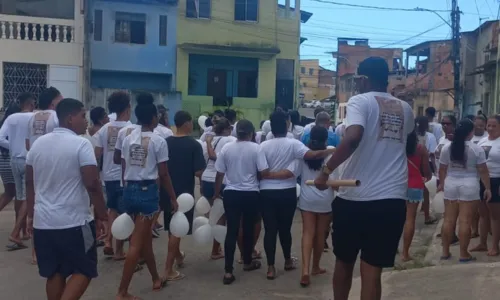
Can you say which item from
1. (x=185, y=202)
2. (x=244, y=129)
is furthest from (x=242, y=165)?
(x=185, y=202)

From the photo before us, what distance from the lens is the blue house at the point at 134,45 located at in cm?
3319

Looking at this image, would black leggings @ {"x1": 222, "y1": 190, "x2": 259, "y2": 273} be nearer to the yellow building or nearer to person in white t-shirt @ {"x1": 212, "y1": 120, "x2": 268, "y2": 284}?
person in white t-shirt @ {"x1": 212, "y1": 120, "x2": 268, "y2": 284}

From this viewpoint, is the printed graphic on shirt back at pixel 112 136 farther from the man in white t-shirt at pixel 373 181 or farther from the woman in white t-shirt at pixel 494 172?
the woman in white t-shirt at pixel 494 172

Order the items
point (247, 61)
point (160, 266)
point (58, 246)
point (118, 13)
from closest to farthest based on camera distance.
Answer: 1. point (58, 246)
2. point (160, 266)
3. point (118, 13)
4. point (247, 61)

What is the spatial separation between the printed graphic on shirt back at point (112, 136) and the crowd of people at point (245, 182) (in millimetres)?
31

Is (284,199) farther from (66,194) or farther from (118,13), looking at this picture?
(118,13)

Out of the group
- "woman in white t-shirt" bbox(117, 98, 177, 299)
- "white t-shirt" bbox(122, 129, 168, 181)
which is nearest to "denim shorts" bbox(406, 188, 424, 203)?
"woman in white t-shirt" bbox(117, 98, 177, 299)

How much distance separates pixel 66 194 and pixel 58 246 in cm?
42

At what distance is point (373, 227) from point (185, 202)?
3064 mm

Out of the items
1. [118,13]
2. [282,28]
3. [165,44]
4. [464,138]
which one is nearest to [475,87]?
[282,28]

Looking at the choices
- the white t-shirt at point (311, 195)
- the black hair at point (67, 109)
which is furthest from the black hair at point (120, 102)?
the black hair at point (67, 109)

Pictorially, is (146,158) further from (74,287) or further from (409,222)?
(409,222)

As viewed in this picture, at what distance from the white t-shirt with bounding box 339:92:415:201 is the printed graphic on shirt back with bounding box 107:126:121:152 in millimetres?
4202

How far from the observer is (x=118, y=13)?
33406 millimetres
